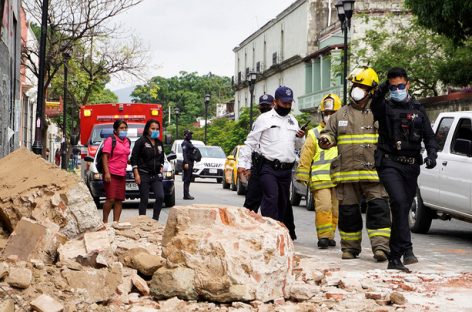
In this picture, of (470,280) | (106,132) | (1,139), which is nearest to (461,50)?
(106,132)

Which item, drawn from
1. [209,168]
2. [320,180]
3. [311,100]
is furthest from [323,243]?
[311,100]

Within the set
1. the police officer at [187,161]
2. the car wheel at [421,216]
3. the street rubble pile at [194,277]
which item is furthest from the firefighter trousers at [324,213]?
the police officer at [187,161]

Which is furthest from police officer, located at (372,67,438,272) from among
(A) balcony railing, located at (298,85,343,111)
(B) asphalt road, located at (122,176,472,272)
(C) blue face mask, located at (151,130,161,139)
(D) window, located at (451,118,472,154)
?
(A) balcony railing, located at (298,85,343,111)

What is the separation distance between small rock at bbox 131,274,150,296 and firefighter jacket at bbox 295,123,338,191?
470 cm

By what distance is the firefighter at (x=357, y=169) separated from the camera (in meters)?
10.1

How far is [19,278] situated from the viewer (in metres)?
6.78

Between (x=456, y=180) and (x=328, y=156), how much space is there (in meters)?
2.07

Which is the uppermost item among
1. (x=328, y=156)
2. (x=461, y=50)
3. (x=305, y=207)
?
(x=461, y=50)

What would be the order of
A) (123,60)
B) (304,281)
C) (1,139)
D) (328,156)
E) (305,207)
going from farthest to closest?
(123,60)
(305,207)
(1,139)
(328,156)
(304,281)

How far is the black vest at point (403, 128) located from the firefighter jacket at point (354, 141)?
2.26 feet

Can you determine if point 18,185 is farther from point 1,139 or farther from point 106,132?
point 106,132

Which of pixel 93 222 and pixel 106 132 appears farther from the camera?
pixel 106 132

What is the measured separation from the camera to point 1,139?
63.7ft

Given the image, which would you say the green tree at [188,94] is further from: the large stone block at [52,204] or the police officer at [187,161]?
the large stone block at [52,204]
